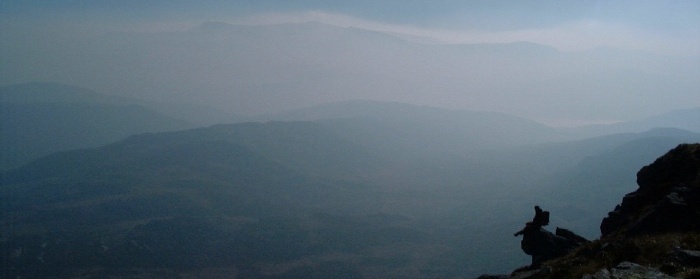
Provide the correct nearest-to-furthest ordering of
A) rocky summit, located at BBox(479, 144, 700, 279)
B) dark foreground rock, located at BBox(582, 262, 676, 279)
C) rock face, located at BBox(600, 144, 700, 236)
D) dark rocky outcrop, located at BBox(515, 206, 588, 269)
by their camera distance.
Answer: dark foreground rock, located at BBox(582, 262, 676, 279) < rocky summit, located at BBox(479, 144, 700, 279) < rock face, located at BBox(600, 144, 700, 236) < dark rocky outcrop, located at BBox(515, 206, 588, 269)

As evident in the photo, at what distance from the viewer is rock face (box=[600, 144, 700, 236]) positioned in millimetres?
33938

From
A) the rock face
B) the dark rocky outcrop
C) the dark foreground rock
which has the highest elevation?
the rock face

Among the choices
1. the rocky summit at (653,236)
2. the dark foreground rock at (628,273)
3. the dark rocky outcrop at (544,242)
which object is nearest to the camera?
the dark foreground rock at (628,273)

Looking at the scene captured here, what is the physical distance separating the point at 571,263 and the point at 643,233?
9536mm

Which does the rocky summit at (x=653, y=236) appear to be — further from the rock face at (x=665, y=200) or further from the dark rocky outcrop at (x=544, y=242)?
the dark rocky outcrop at (x=544, y=242)

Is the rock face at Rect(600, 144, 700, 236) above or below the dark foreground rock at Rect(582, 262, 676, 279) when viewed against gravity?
above

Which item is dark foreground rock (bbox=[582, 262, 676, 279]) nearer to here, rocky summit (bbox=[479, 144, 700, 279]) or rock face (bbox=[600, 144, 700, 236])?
rocky summit (bbox=[479, 144, 700, 279])

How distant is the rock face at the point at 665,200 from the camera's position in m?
33.9

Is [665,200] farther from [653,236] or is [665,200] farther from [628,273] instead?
[628,273]

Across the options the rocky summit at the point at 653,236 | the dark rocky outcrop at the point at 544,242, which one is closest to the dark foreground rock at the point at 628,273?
the rocky summit at the point at 653,236

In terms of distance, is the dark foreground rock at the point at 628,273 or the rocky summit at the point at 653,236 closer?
the dark foreground rock at the point at 628,273

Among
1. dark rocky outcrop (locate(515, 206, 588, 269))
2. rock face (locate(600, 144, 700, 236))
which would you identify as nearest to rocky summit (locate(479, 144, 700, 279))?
rock face (locate(600, 144, 700, 236))

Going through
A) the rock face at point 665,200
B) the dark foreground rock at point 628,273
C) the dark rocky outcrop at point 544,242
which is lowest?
the dark rocky outcrop at point 544,242

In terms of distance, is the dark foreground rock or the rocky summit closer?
the dark foreground rock
